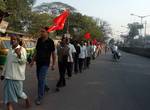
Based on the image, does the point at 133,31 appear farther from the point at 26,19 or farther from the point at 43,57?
the point at 43,57

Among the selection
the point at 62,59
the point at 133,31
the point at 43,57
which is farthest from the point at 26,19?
the point at 133,31

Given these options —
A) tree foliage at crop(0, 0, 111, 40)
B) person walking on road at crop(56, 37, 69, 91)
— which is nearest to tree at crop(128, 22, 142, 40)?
tree foliage at crop(0, 0, 111, 40)

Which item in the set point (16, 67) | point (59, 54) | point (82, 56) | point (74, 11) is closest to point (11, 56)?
point (16, 67)

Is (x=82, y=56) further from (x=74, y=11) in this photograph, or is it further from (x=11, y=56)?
(x=74, y=11)

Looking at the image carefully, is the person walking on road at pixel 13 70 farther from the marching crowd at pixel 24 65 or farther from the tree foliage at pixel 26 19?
the tree foliage at pixel 26 19

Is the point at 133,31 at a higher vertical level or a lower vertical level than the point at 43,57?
higher

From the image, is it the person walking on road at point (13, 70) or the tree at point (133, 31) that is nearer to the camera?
the person walking on road at point (13, 70)

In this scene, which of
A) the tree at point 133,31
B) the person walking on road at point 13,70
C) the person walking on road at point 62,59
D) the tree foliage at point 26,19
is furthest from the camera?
the tree at point 133,31

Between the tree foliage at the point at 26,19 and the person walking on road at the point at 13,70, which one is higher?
the tree foliage at the point at 26,19

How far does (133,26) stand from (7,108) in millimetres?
151056

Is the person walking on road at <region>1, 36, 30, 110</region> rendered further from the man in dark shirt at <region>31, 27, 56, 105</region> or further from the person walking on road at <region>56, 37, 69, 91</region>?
the person walking on road at <region>56, 37, 69, 91</region>

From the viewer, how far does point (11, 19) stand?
4556cm

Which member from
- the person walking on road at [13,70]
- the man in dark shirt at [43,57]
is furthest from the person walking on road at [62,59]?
the person walking on road at [13,70]

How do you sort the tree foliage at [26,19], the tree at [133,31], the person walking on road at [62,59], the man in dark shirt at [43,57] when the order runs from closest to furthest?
the man in dark shirt at [43,57] < the person walking on road at [62,59] < the tree foliage at [26,19] < the tree at [133,31]
